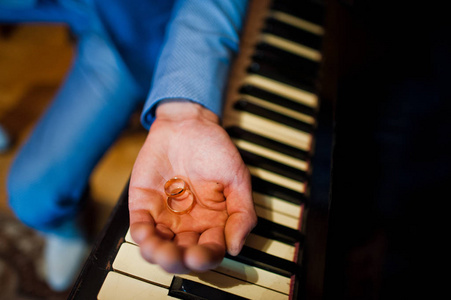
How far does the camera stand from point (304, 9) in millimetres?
1176

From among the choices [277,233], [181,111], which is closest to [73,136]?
[181,111]

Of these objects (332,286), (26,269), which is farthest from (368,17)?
(26,269)

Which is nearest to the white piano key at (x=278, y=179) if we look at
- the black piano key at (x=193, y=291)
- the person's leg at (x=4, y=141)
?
the black piano key at (x=193, y=291)

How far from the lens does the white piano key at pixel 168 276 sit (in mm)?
685

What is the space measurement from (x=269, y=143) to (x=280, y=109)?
15 centimetres

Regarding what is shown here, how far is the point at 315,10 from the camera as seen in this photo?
1.19m

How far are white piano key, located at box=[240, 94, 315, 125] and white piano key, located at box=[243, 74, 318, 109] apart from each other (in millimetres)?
50

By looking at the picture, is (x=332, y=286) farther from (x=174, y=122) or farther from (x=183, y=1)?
(x=183, y=1)

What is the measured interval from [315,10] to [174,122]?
32.0 inches

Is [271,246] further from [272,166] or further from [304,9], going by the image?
[304,9]

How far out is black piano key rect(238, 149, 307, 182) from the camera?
0.88 meters

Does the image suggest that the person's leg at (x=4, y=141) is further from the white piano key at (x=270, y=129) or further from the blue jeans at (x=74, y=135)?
the white piano key at (x=270, y=129)

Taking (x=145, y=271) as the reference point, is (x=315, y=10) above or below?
above

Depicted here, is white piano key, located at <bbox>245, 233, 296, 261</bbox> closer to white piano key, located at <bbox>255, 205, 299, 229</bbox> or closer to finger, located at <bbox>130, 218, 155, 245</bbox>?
white piano key, located at <bbox>255, 205, 299, 229</bbox>
